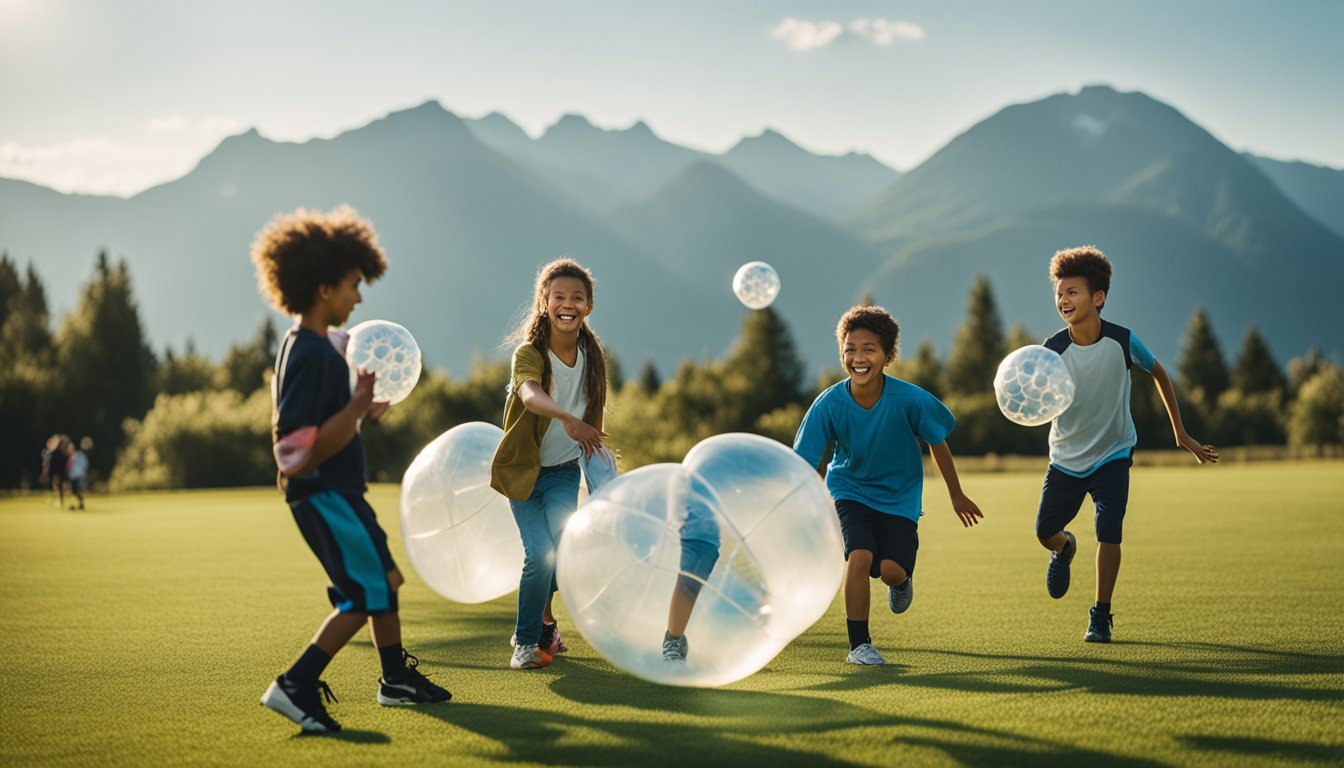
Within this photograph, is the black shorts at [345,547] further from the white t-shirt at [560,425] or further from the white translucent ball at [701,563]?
the white t-shirt at [560,425]

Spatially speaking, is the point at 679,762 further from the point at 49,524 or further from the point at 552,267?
the point at 49,524

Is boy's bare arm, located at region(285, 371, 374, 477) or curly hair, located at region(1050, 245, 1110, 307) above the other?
curly hair, located at region(1050, 245, 1110, 307)

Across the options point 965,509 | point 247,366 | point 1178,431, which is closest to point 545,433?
→ point 965,509

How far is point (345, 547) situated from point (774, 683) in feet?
8.05

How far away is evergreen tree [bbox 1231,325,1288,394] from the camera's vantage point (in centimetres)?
8869

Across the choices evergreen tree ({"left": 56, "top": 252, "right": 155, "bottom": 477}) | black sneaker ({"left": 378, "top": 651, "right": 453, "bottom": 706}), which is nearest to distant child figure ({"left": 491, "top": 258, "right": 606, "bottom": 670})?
black sneaker ({"left": 378, "top": 651, "right": 453, "bottom": 706})

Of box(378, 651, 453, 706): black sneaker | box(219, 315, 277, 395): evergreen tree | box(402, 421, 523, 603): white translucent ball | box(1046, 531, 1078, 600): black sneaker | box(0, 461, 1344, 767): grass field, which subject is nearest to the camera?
box(0, 461, 1344, 767): grass field

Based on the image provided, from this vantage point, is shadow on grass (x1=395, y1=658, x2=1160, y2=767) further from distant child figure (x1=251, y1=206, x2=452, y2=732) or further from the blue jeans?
the blue jeans

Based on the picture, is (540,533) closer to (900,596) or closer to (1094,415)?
(900,596)

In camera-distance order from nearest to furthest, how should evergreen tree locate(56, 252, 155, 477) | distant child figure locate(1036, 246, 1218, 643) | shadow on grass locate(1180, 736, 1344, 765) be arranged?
shadow on grass locate(1180, 736, 1344, 765) < distant child figure locate(1036, 246, 1218, 643) < evergreen tree locate(56, 252, 155, 477)

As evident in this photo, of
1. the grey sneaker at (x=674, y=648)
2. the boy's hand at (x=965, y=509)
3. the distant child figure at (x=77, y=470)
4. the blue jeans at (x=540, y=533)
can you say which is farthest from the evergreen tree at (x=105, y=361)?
the grey sneaker at (x=674, y=648)

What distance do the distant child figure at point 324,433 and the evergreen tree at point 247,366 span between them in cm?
8590

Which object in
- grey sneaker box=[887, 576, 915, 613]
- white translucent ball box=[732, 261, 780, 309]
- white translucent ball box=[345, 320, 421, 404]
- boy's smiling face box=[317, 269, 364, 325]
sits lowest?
grey sneaker box=[887, 576, 915, 613]

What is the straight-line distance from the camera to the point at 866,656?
669cm
